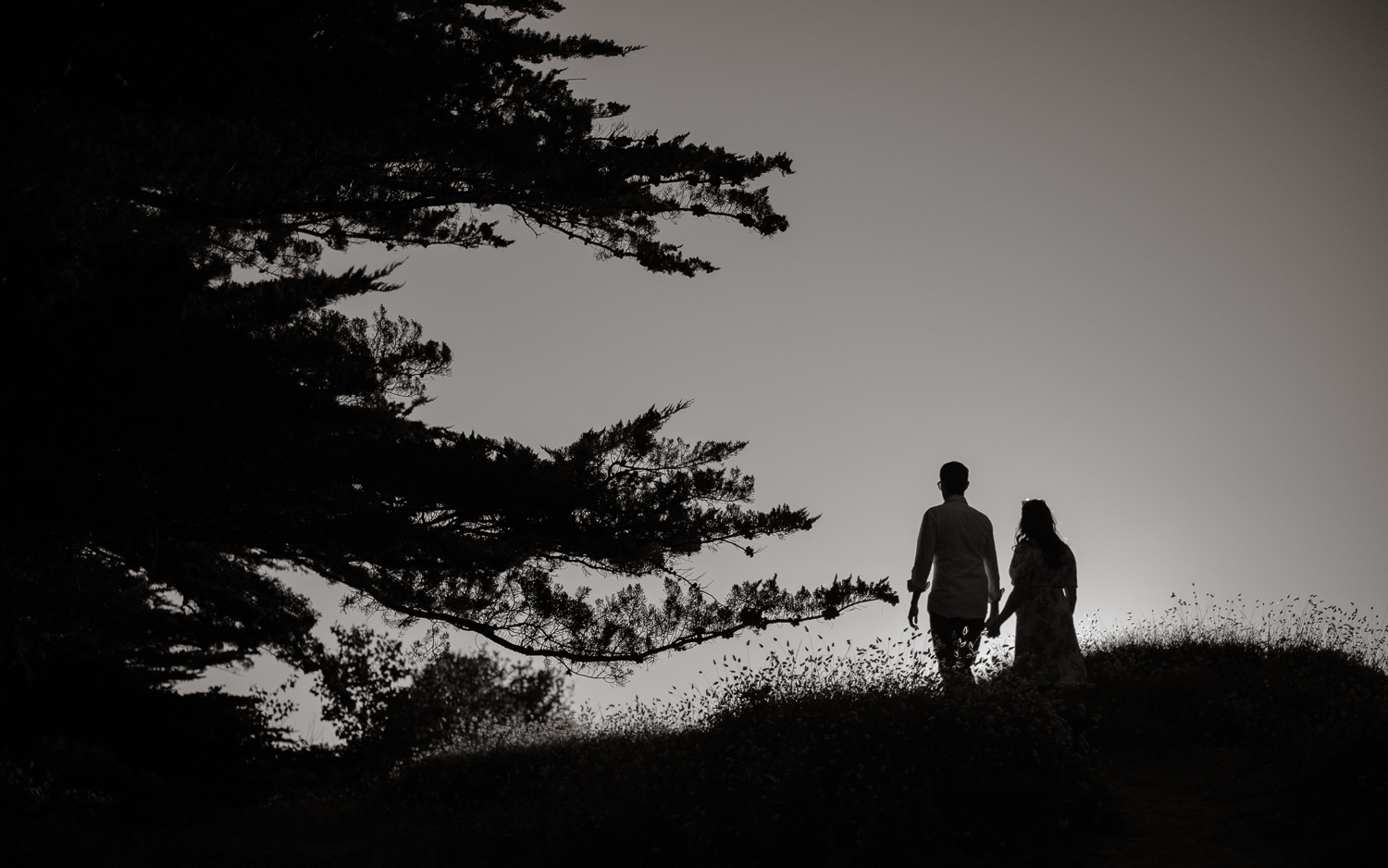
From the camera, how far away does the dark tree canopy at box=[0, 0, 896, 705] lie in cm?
646

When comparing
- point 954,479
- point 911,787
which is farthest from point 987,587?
point 911,787

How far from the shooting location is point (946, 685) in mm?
8125

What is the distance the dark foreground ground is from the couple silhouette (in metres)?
0.41

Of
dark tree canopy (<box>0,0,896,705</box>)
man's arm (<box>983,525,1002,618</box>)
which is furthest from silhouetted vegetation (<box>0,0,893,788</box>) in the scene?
man's arm (<box>983,525,1002,618</box>)

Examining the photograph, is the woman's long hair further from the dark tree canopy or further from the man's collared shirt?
the dark tree canopy

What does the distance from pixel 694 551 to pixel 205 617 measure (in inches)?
282

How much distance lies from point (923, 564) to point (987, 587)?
24.5 inches

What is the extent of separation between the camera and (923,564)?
29.8 feet

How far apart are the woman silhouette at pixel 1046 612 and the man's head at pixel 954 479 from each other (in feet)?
3.09

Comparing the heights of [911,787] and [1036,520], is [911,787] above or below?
below

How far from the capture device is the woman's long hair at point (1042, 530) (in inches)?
372

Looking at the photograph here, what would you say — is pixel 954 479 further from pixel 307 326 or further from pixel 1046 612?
pixel 307 326

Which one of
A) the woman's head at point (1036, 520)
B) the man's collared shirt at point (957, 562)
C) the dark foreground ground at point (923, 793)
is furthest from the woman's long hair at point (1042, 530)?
the dark foreground ground at point (923, 793)

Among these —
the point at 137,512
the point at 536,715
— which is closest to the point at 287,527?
the point at 137,512
